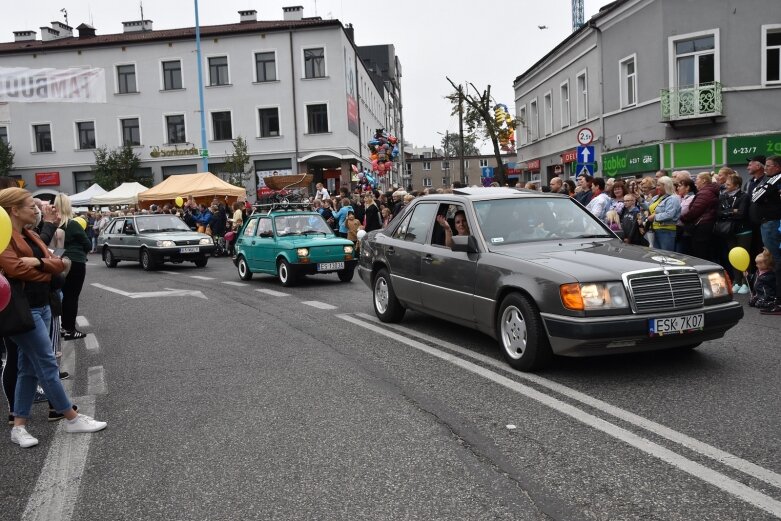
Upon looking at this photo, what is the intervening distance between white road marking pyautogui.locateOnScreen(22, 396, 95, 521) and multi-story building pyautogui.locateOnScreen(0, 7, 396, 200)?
1569 inches

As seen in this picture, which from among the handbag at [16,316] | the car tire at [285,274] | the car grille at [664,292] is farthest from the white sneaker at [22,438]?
the car tire at [285,274]

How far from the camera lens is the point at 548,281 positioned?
19.3 ft

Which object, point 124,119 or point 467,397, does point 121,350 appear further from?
point 124,119

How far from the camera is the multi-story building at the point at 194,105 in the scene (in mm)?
44219

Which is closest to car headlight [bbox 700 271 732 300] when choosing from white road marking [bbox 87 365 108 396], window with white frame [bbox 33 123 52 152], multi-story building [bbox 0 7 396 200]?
white road marking [bbox 87 365 108 396]

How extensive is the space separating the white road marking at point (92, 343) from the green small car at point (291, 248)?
4990 mm

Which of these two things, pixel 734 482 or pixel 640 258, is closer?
pixel 734 482

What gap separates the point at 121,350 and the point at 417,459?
16.3 feet

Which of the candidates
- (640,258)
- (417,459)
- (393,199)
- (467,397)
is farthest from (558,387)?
(393,199)

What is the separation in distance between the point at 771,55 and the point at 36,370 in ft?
78.6

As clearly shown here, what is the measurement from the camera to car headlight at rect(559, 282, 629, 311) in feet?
18.6

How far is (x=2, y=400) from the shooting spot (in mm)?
6023

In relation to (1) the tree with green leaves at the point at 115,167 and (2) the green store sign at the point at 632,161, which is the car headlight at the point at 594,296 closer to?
(2) the green store sign at the point at 632,161

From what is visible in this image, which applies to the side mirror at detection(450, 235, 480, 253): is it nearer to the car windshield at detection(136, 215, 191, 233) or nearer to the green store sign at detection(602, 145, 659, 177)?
the car windshield at detection(136, 215, 191, 233)
